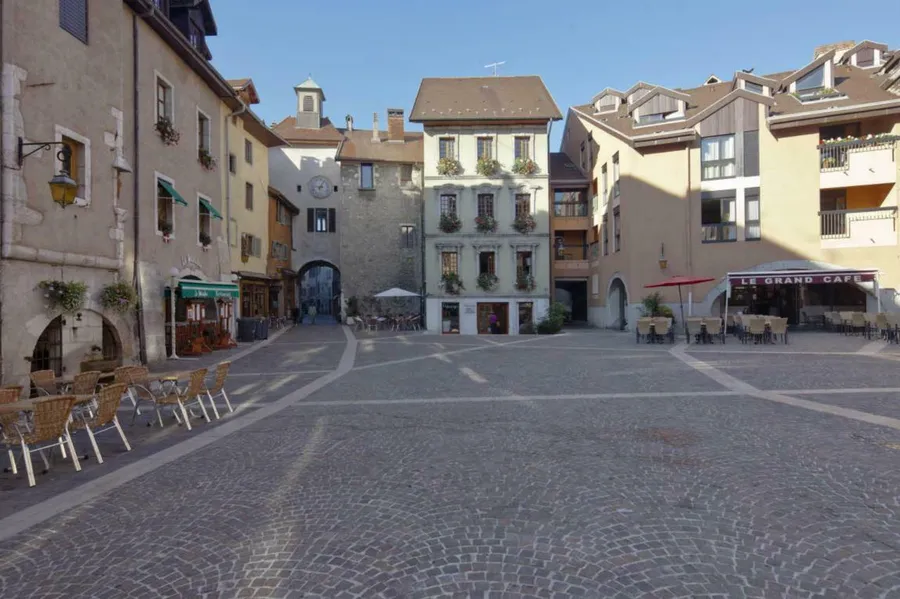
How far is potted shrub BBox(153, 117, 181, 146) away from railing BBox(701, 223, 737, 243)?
22828mm

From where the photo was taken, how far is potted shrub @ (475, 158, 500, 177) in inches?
1171

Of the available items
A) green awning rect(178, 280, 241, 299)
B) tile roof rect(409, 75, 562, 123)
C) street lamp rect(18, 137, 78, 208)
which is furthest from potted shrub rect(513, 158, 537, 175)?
street lamp rect(18, 137, 78, 208)

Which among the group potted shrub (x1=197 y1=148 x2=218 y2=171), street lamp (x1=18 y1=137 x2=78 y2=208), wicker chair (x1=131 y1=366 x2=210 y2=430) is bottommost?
wicker chair (x1=131 y1=366 x2=210 y2=430)

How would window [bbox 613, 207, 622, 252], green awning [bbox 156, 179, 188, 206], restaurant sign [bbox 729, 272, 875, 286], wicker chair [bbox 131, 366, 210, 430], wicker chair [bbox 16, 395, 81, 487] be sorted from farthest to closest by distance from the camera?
window [bbox 613, 207, 622, 252]
restaurant sign [bbox 729, 272, 875, 286]
green awning [bbox 156, 179, 188, 206]
wicker chair [bbox 131, 366, 210, 430]
wicker chair [bbox 16, 395, 81, 487]

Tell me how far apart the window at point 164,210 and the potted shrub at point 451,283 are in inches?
619

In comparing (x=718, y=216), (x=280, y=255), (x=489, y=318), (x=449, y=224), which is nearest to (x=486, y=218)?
(x=449, y=224)

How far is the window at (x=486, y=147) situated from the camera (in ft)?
99.3

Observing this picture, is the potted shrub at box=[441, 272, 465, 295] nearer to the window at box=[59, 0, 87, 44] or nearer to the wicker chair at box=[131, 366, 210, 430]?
the window at box=[59, 0, 87, 44]

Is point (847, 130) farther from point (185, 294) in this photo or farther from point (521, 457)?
point (185, 294)

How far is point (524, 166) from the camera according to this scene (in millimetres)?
29812

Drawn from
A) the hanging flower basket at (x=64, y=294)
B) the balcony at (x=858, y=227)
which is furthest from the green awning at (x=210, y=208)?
the balcony at (x=858, y=227)

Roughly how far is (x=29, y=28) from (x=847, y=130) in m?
30.9

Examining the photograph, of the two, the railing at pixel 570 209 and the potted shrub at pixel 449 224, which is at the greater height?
the railing at pixel 570 209

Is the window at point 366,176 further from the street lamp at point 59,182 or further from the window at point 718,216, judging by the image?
the street lamp at point 59,182
